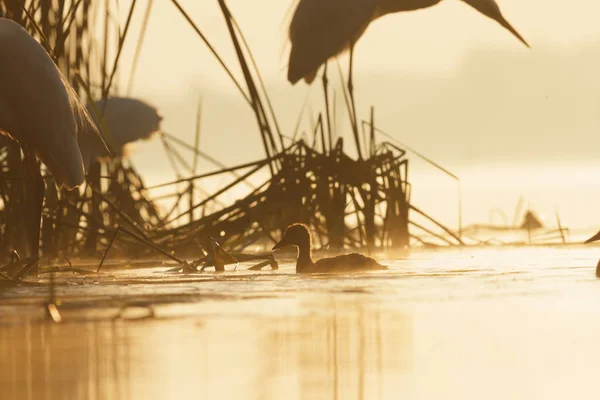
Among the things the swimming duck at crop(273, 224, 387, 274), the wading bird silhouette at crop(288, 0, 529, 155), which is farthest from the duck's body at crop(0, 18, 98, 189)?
the wading bird silhouette at crop(288, 0, 529, 155)

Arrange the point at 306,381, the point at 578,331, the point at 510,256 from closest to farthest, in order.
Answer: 1. the point at 306,381
2. the point at 578,331
3. the point at 510,256

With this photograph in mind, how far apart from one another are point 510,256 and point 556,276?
2591 mm

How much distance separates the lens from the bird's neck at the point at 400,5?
10.9 meters

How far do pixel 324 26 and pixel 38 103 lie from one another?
406cm

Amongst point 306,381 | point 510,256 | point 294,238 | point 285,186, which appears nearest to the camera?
point 306,381

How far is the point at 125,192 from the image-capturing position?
1069 centimetres

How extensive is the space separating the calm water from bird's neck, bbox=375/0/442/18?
465cm

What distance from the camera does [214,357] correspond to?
11.5 ft

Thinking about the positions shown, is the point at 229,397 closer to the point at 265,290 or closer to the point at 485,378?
the point at 485,378

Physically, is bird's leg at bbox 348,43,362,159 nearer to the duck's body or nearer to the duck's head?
the duck's head

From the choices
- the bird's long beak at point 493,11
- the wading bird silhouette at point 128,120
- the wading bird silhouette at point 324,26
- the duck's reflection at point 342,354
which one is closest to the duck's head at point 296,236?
the wading bird silhouette at point 324,26

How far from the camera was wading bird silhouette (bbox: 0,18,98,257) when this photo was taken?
6.18m

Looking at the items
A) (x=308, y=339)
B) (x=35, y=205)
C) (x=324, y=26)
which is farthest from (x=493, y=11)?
(x=308, y=339)

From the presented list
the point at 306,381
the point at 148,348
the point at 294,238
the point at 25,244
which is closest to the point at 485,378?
the point at 306,381
